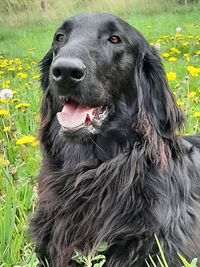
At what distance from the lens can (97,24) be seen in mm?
2568

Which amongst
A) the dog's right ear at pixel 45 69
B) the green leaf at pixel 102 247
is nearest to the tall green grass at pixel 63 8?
the dog's right ear at pixel 45 69

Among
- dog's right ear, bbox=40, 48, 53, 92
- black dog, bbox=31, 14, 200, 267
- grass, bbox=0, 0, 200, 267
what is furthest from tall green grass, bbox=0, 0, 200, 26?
black dog, bbox=31, 14, 200, 267

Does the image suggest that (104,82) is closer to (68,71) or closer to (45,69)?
(68,71)

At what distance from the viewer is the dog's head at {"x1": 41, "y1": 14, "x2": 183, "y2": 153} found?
2.32m

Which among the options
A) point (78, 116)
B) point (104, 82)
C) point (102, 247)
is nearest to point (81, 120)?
point (78, 116)

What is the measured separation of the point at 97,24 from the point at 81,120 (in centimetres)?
54

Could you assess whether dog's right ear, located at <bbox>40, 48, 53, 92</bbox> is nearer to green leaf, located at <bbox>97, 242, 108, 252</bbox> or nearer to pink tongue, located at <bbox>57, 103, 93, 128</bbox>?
pink tongue, located at <bbox>57, 103, 93, 128</bbox>

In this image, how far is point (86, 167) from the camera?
8.53ft

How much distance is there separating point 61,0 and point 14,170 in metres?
10.9

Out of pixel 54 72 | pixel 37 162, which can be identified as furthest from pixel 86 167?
pixel 37 162

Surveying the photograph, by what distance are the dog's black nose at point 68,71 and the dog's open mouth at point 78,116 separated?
172 mm

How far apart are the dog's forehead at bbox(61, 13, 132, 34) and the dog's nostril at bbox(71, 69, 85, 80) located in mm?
366

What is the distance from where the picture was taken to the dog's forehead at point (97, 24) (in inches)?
101

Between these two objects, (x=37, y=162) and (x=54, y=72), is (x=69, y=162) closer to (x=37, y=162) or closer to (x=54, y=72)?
(x=54, y=72)
